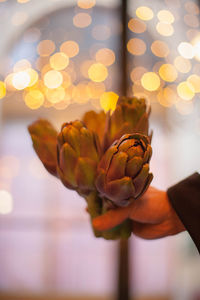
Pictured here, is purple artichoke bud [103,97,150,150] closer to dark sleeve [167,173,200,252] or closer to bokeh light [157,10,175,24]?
dark sleeve [167,173,200,252]

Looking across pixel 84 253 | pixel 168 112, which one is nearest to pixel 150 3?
pixel 168 112

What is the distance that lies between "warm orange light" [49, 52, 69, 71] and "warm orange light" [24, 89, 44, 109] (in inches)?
7.1

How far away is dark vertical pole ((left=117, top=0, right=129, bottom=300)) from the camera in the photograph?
6.11ft

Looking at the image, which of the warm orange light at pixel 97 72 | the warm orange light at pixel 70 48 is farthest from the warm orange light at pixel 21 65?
the warm orange light at pixel 97 72

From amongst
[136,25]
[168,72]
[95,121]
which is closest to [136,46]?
[136,25]

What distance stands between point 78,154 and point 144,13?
1880 mm

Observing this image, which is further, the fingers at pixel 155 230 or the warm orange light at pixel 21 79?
the warm orange light at pixel 21 79

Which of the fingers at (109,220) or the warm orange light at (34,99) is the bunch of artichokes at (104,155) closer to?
the fingers at (109,220)

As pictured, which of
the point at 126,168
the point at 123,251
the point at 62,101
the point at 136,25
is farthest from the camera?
the point at 62,101

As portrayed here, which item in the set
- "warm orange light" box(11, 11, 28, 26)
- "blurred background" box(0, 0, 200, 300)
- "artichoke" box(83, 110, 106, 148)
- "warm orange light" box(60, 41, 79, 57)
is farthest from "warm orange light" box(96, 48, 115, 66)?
"artichoke" box(83, 110, 106, 148)

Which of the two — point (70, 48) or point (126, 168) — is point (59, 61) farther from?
point (126, 168)

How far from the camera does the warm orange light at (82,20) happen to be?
2102 mm

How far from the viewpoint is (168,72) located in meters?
2.05

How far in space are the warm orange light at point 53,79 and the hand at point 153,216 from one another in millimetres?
1687
